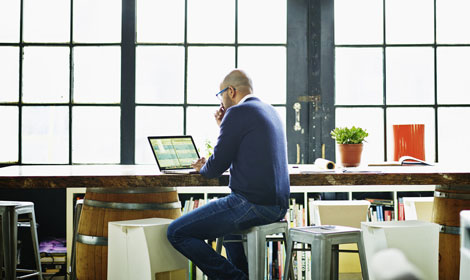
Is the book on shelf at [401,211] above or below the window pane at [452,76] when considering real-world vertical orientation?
below

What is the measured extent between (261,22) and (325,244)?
258 cm

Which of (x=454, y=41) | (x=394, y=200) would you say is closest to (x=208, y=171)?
(x=394, y=200)

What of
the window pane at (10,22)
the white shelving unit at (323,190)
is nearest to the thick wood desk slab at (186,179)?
the white shelving unit at (323,190)

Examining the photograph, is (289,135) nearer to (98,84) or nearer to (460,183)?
(98,84)

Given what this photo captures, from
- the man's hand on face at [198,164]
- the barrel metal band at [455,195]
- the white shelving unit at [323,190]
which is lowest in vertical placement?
the white shelving unit at [323,190]

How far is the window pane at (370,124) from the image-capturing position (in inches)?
177

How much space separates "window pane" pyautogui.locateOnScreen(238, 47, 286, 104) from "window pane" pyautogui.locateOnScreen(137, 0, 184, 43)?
563mm

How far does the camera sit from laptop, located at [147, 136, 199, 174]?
2.61m

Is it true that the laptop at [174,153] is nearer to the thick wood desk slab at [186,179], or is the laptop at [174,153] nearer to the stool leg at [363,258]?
the thick wood desk slab at [186,179]

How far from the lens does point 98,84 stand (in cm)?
446

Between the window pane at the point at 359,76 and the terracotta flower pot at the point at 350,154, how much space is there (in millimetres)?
1709

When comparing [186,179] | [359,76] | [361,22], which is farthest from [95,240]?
[361,22]

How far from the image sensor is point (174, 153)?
106 inches

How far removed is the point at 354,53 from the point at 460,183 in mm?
2214
